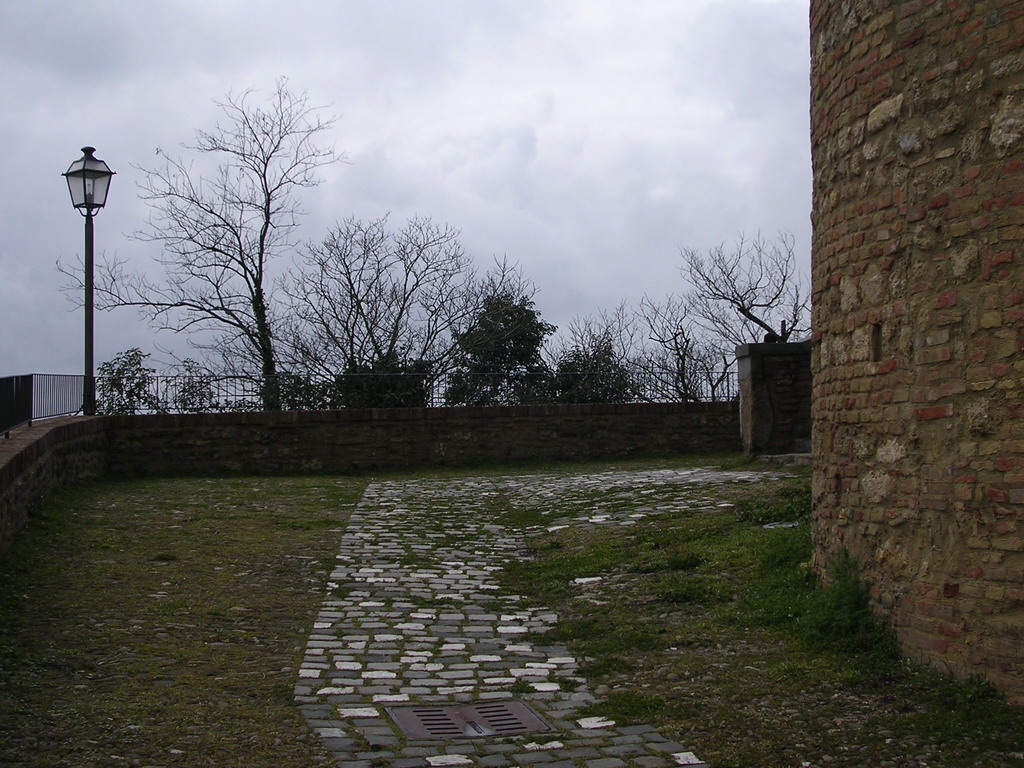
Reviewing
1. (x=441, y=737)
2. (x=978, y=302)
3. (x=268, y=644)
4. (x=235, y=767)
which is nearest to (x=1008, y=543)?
(x=978, y=302)

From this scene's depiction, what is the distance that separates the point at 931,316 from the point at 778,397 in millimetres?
9468

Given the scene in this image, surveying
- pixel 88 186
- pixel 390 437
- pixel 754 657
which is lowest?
pixel 754 657

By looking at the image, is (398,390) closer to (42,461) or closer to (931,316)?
(42,461)

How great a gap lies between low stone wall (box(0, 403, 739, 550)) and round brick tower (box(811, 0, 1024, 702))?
35.5ft

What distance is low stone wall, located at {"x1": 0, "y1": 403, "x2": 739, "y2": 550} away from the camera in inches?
620

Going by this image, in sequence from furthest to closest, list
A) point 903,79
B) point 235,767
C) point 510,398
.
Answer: point 510,398 → point 903,79 → point 235,767

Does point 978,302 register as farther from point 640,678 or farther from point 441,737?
point 441,737

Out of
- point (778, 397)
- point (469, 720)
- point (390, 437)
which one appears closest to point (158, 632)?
point (469, 720)

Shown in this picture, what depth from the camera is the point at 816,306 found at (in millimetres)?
6449

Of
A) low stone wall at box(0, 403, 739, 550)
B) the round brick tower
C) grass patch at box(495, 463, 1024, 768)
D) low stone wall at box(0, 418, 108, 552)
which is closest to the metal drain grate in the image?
grass patch at box(495, 463, 1024, 768)

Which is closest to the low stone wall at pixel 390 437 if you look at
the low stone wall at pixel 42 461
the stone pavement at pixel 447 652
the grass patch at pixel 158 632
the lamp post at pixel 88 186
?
the low stone wall at pixel 42 461

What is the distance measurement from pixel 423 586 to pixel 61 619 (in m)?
2.64

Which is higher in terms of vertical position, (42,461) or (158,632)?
(42,461)

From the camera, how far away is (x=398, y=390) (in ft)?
60.6
